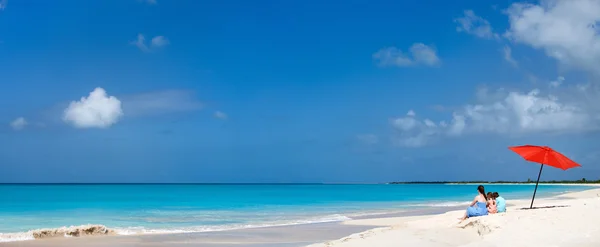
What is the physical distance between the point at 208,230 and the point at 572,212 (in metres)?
11.2

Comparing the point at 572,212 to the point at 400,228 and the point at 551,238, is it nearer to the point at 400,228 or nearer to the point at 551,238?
the point at 551,238

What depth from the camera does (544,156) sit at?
599 inches

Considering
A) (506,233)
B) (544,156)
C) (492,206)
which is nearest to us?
(506,233)

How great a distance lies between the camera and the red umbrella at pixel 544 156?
49.3 feet

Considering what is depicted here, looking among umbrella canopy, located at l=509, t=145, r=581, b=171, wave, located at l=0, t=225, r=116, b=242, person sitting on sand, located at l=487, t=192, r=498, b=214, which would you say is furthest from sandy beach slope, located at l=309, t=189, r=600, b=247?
wave, located at l=0, t=225, r=116, b=242

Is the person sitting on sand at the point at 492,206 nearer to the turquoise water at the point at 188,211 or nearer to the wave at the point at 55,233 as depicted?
the turquoise water at the point at 188,211

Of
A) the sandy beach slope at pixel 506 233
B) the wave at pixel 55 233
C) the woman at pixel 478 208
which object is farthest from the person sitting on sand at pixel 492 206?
the wave at pixel 55 233

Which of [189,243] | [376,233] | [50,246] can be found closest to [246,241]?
[189,243]

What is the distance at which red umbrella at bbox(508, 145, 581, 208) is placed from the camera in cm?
1502

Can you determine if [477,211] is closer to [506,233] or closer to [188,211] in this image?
[506,233]

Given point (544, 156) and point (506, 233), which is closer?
point (506, 233)

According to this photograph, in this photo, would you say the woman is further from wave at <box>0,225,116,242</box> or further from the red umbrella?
wave at <box>0,225,116,242</box>

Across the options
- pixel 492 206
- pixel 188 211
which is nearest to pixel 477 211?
pixel 492 206

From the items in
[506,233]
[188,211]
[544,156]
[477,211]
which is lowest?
[506,233]
